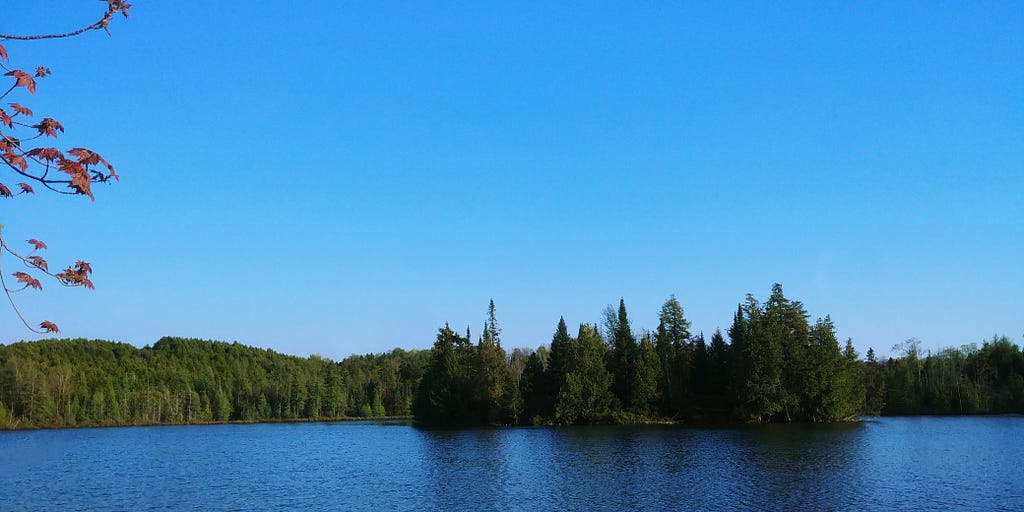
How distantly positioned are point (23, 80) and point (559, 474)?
42.8 m

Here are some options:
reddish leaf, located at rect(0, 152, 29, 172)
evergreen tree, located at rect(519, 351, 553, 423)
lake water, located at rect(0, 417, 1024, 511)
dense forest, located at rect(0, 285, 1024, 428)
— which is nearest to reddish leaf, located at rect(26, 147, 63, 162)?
reddish leaf, located at rect(0, 152, 29, 172)

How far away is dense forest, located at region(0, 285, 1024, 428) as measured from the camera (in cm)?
9438

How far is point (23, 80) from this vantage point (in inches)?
222

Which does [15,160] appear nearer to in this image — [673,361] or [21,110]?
[21,110]

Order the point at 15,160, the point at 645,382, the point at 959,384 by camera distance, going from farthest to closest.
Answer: the point at 959,384
the point at 645,382
the point at 15,160

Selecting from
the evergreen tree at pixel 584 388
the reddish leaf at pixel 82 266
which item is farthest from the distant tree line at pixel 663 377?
the reddish leaf at pixel 82 266

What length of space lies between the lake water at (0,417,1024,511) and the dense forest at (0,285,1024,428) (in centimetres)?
1899

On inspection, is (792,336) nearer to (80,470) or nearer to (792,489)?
(792,489)

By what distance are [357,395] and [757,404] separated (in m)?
119

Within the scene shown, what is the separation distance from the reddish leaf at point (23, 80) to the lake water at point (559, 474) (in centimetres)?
3128

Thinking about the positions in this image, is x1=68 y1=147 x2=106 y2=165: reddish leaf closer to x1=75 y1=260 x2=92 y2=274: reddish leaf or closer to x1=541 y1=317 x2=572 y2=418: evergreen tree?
x1=75 y1=260 x2=92 y2=274: reddish leaf

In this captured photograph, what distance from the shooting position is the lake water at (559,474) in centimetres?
3512

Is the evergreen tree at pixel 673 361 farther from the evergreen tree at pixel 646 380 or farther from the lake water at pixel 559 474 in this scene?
the lake water at pixel 559 474

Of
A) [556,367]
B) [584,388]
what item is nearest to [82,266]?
[584,388]
